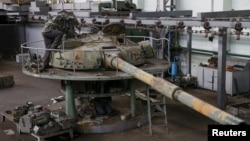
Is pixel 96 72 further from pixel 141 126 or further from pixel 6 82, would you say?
pixel 6 82

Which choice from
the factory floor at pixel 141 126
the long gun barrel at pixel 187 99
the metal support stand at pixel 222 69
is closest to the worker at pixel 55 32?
the factory floor at pixel 141 126

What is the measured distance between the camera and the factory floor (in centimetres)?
944

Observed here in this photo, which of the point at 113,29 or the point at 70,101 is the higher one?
the point at 113,29

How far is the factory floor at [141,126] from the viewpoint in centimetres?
944

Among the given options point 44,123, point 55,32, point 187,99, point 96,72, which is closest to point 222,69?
point 96,72

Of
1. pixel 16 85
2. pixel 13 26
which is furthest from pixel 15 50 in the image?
pixel 16 85

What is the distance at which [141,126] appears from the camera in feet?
33.4

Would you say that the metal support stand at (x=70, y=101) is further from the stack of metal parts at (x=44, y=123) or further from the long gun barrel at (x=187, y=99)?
the long gun barrel at (x=187, y=99)

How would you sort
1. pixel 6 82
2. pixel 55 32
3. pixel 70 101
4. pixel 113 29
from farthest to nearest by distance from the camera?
pixel 6 82, pixel 113 29, pixel 55 32, pixel 70 101

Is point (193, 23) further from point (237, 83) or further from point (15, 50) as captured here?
point (15, 50)

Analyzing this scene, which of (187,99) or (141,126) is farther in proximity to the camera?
(141,126)

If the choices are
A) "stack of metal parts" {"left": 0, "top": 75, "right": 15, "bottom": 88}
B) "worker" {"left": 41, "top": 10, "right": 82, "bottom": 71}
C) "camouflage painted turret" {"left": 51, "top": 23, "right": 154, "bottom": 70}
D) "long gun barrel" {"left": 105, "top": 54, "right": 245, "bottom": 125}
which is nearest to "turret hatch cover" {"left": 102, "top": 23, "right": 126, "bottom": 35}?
"camouflage painted turret" {"left": 51, "top": 23, "right": 154, "bottom": 70}

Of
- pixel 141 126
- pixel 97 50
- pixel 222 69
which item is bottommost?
pixel 141 126

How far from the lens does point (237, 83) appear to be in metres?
13.8
